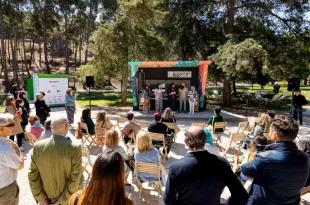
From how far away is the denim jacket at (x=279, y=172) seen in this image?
218 centimetres

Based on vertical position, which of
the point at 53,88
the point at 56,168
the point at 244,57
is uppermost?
the point at 244,57

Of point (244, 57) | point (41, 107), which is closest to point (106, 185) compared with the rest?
point (41, 107)

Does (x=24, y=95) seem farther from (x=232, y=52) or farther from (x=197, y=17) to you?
(x=197, y=17)

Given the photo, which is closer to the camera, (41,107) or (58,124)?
(58,124)

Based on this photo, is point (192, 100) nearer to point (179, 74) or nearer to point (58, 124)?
point (179, 74)

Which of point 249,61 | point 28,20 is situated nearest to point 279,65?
point 249,61

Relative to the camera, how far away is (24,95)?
8438mm

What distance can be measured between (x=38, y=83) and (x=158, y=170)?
43.7 ft

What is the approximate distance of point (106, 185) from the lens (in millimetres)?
1691

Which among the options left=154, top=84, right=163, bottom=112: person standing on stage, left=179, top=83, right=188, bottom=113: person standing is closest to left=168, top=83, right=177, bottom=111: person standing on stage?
left=179, top=83, right=188, bottom=113: person standing

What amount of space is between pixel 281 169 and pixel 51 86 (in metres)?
15.6

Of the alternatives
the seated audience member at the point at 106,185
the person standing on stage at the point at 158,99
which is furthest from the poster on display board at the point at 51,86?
the seated audience member at the point at 106,185

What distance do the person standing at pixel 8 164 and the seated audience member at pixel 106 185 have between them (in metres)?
1.37

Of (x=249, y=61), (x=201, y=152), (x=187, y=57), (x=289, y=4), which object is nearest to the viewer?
(x=201, y=152)
